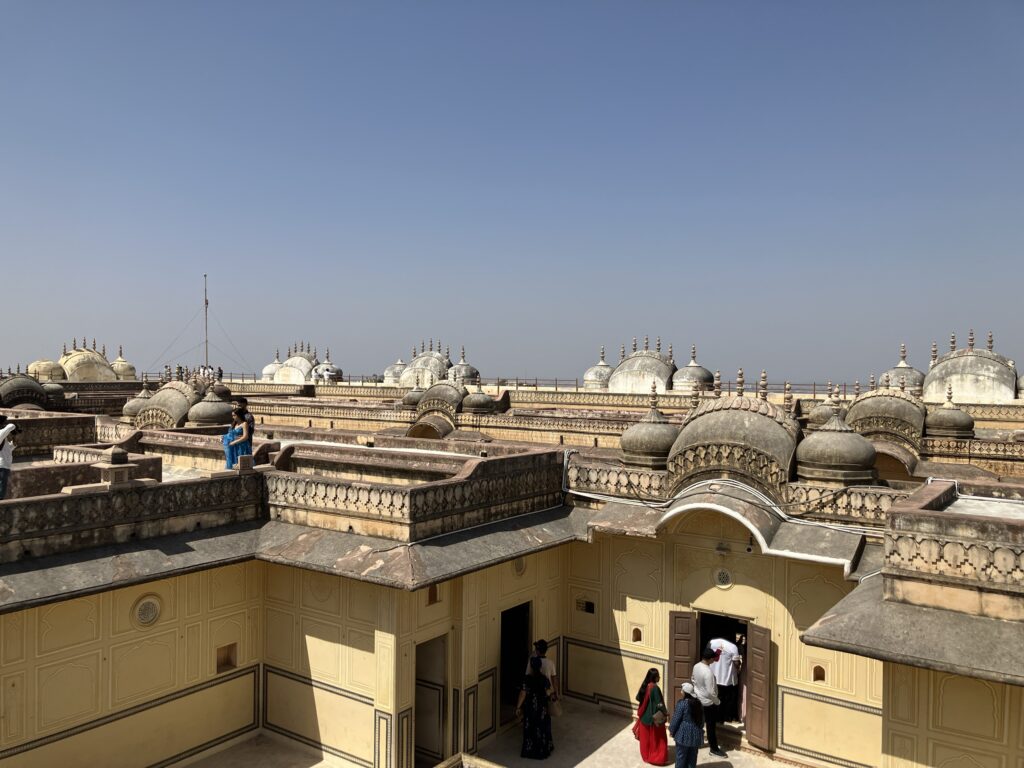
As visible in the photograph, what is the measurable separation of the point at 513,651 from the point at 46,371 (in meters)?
43.3

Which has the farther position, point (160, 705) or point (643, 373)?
point (643, 373)

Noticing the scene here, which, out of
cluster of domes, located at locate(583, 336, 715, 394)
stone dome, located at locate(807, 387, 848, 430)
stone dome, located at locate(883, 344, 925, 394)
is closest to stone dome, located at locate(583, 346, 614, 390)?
cluster of domes, located at locate(583, 336, 715, 394)

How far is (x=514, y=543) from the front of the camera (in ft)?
34.3

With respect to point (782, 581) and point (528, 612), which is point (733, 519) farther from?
point (528, 612)

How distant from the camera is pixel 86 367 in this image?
4853cm

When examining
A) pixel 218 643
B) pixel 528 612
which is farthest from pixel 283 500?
pixel 528 612

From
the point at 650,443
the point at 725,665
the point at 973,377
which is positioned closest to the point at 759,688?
the point at 725,665

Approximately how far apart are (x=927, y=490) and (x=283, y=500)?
325 inches

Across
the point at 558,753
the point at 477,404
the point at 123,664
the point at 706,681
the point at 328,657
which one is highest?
the point at 477,404

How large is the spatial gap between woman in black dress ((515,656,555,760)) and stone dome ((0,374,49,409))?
23.1m

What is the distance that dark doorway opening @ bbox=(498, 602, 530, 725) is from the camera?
460 inches

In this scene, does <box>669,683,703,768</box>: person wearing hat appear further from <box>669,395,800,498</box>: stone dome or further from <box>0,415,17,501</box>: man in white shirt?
<box>0,415,17,501</box>: man in white shirt

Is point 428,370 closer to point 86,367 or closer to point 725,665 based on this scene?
point 86,367

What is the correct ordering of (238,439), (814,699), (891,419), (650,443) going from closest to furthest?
(814,699), (238,439), (650,443), (891,419)
